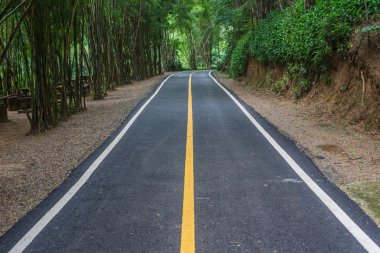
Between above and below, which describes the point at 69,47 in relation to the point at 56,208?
above

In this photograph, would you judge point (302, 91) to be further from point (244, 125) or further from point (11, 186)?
point (11, 186)

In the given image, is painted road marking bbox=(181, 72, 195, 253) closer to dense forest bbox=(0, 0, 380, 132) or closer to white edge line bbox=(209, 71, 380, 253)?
white edge line bbox=(209, 71, 380, 253)

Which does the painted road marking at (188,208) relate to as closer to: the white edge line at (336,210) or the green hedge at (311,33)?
the white edge line at (336,210)

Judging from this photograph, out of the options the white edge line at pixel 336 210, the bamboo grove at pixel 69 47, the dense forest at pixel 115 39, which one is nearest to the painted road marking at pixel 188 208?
the white edge line at pixel 336 210

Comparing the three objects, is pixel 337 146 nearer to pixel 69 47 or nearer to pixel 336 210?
pixel 336 210

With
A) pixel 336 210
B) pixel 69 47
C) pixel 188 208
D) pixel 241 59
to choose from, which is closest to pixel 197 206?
pixel 188 208

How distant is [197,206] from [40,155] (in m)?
4.65

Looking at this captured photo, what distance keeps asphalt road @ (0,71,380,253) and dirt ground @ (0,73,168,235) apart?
247 millimetres

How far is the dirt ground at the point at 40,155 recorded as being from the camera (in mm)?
5957

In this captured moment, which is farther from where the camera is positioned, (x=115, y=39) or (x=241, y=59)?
(x=241, y=59)

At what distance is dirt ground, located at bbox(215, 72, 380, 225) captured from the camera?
20.7 ft

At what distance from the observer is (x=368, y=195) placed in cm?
585

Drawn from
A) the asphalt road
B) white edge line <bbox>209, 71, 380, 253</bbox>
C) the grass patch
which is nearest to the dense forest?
the asphalt road

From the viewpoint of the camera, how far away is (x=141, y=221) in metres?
5.03
